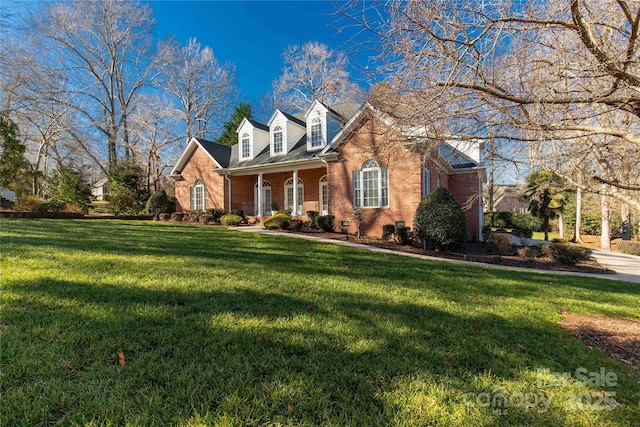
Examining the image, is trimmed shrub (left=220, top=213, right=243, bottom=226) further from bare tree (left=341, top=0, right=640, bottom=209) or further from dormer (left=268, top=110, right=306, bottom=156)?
bare tree (left=341, top=0, right=640, bottom=209)

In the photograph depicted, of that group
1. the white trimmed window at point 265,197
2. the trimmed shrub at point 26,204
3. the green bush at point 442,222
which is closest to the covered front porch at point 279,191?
the white trimmed window at point 265,197

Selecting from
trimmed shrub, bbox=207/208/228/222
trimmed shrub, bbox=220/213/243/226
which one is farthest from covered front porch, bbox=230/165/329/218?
trimmed shrub, bbox=220/213/243/226

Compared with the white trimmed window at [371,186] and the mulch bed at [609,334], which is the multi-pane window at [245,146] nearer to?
the white trimmed window at [371,186]

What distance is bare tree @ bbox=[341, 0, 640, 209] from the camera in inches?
123

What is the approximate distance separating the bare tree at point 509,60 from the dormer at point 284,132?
14601 mm

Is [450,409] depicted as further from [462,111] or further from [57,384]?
[462,111]

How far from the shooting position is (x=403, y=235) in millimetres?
12594

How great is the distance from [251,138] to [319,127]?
576cm

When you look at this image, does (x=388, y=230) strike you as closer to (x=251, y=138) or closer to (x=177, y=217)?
(x=251, y=138)

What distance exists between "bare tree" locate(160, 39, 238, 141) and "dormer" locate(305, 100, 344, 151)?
→ 18712mm

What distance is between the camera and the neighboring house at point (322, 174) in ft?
43.4

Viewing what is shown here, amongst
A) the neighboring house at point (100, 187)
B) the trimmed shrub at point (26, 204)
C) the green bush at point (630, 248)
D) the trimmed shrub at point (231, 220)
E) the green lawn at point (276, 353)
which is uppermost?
the neighboring house at point (100, 187)

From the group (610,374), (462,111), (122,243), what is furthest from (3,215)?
(610,374)

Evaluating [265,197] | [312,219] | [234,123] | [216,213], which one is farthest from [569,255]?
[234,123]
